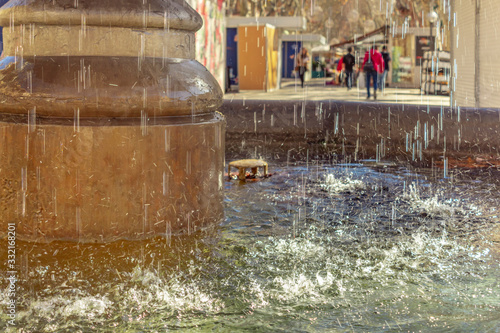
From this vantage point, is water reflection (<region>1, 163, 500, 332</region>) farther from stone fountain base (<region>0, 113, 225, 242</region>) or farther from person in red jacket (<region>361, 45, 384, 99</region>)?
person in red jacket (<region>361, 45, 384, 99</region>)

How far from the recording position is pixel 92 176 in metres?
3.65

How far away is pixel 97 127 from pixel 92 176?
0.28 m

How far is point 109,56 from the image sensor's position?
3.83 meters

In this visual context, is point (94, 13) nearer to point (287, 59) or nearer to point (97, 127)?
point (97, 127)

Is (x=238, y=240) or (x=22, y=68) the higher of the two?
(x=22, y=68)

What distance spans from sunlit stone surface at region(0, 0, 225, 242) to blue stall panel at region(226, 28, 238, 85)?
22.8 metres

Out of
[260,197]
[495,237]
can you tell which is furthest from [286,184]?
[495,237]

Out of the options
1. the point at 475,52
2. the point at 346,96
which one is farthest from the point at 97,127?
the point at 346,96

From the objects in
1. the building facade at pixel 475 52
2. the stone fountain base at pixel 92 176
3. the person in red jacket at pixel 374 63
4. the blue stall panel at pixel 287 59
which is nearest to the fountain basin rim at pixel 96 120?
the stone fountain base at pixel 92 176

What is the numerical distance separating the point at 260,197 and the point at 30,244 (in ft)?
6.28

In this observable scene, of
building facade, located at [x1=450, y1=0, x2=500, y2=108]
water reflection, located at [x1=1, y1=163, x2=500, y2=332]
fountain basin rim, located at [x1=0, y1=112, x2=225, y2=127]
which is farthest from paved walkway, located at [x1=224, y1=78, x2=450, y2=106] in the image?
fountain basin rim, located at [x1=0, y1=112, x2=225, y2=127]

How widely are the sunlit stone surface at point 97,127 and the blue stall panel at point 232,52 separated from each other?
74.9 feet

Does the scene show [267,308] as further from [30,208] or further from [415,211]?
[415,211]

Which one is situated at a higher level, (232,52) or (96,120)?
(232,52)
